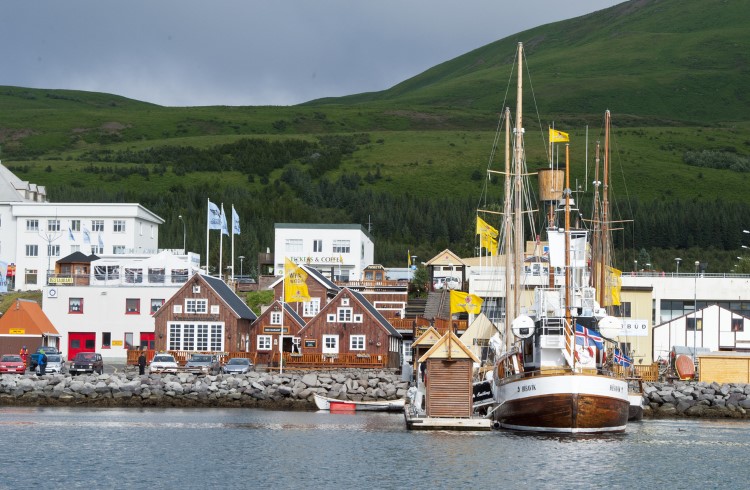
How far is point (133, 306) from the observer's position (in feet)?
334

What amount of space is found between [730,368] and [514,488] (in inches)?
1696

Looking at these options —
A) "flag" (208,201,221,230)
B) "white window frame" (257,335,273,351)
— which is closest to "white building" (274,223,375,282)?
"flag" (208,201,221,230)

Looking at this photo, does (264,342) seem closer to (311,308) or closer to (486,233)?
(311,308)

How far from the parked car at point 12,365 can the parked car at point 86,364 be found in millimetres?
3441

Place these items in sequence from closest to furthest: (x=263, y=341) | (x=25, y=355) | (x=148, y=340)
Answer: (x=25, y=355)
(x=263, y=341)
(x=148, y=340)

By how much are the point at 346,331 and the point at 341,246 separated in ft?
178

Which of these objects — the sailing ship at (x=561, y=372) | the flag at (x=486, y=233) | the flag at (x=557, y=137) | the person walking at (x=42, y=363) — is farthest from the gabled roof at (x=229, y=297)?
the sailing ship at (x=561, y=372)

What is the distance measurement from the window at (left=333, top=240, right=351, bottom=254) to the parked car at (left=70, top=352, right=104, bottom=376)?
64.8 metres

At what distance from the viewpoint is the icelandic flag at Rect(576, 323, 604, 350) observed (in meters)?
53.6

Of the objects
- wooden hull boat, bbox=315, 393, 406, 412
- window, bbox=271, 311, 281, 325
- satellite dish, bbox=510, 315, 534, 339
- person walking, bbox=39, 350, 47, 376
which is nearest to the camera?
satellite dish, bbox=510, 315, 534, 339

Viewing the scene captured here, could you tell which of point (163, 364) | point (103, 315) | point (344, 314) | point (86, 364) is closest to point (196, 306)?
point (344, 314)

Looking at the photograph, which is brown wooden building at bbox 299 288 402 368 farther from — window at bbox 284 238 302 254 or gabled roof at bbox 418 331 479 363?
window at bbox 284 238 302 254

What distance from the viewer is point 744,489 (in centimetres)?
4066

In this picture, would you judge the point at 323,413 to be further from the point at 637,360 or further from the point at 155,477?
the point at 637,360
